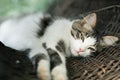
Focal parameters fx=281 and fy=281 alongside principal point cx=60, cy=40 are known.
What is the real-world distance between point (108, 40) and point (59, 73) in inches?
14.4

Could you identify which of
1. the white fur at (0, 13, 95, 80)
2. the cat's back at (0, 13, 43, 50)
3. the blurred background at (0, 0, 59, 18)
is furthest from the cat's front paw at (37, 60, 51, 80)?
the blurred background at (0, 0, 59, 18)

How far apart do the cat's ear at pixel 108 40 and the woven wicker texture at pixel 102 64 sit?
0.9 inches

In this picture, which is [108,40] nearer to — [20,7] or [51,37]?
[51,37]

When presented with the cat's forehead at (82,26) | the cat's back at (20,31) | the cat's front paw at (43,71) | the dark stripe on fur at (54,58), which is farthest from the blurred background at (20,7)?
the cat's front paw at (43,71)

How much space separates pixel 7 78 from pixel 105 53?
20.4 inches

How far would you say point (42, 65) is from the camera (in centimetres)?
101

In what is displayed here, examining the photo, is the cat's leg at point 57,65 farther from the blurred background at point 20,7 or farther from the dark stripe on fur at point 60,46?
the blurred background at point 20,7

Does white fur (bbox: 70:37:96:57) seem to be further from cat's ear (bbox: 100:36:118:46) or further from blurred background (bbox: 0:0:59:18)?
blurred background (bbox: 0:0:59:18)

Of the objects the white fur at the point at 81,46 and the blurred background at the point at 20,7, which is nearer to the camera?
the white fur at the point at 81,46

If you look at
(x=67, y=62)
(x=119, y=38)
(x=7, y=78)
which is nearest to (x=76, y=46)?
(x=67, y=62)

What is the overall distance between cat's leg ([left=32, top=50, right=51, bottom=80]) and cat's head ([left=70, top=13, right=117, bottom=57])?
179mm

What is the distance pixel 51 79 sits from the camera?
99cm

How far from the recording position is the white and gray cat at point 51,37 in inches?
45.3

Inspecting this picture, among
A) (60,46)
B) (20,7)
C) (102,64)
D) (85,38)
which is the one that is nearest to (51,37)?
(60,46)
